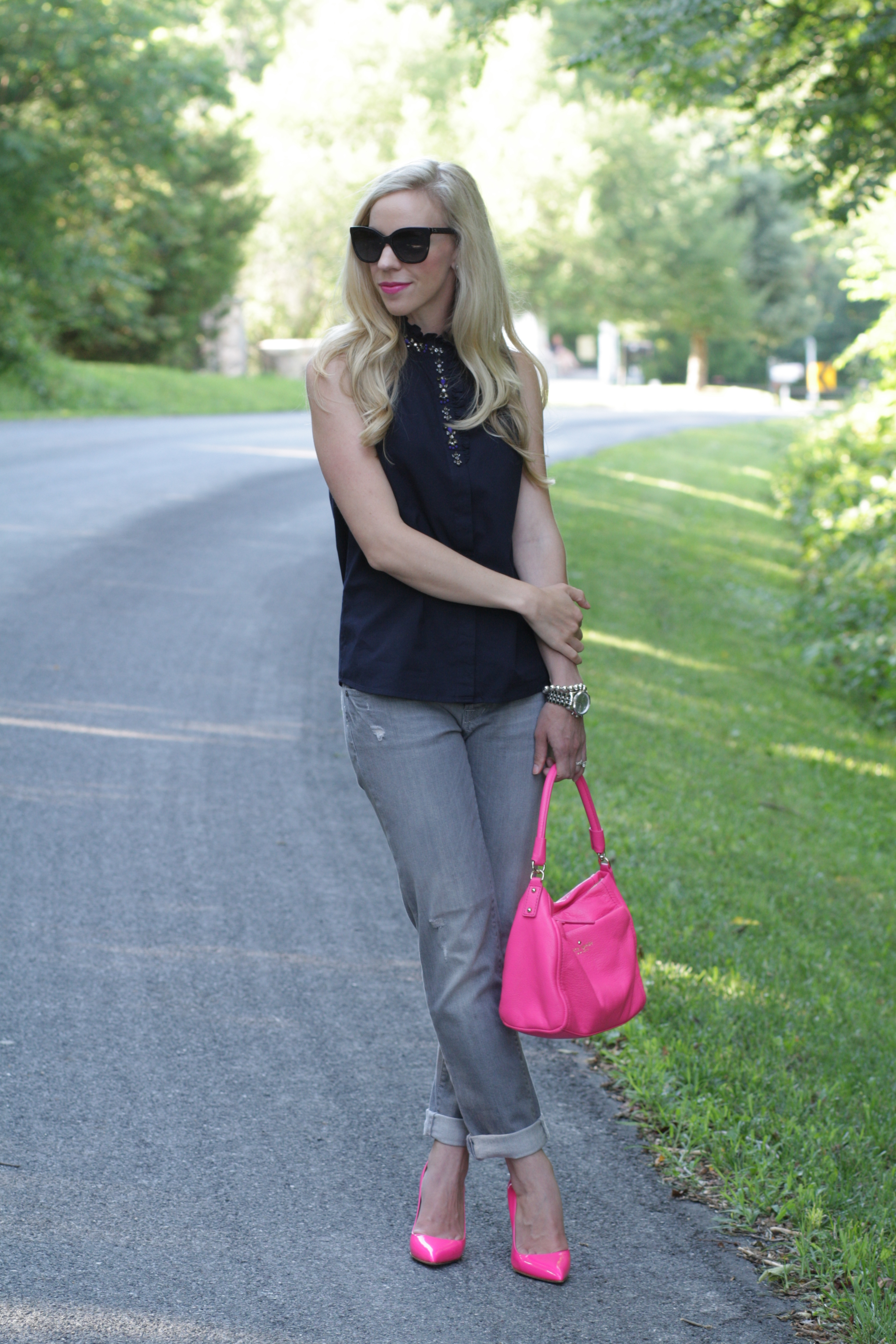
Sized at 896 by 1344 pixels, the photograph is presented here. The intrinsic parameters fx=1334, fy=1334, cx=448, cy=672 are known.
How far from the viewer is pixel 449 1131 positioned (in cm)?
288

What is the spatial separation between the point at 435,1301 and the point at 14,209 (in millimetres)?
25926

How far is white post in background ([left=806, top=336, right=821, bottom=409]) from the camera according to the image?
2144 inches

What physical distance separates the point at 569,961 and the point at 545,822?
28 centimetres

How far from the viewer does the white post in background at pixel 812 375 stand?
179ft

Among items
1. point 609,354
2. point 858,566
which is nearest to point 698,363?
point 609,354

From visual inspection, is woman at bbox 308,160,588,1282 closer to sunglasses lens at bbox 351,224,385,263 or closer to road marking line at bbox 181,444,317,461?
sunglasses lens at bbox 351,224,385,263

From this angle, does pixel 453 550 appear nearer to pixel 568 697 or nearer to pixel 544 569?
pixel 544 569

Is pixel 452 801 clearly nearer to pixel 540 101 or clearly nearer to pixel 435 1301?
pixel 435 1301

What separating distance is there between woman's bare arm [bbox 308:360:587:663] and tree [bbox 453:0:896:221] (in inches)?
282

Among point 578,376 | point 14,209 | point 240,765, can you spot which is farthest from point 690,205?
point 240,765

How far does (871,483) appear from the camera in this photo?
39.1ft

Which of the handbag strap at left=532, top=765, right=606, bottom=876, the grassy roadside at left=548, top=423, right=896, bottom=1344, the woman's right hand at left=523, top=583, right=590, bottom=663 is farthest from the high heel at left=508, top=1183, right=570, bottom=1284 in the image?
the woman's right hand at left=523, top=583, right=590, bottom=663

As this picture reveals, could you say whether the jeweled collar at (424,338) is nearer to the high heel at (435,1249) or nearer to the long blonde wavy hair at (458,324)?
the long blonde wavy hair at (458,324)

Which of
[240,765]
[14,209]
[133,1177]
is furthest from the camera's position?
[14,209]
